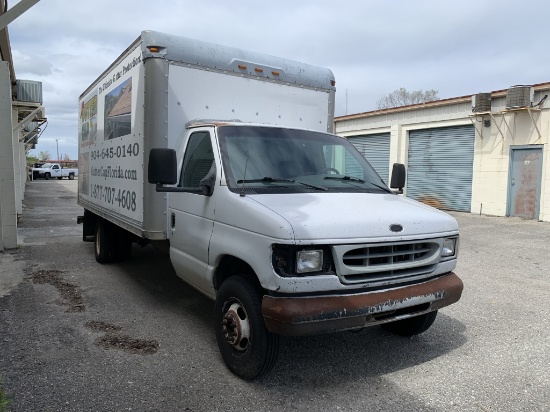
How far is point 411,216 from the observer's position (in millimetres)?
3717

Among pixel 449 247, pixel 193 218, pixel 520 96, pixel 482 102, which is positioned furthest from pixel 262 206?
pixel 482 102

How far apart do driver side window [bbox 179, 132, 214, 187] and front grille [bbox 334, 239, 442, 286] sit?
5.35 ft

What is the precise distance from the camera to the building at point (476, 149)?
47.2 ft

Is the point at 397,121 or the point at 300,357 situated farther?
the point at 397,121

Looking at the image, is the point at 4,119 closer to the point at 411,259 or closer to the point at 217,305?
the point at 217,305

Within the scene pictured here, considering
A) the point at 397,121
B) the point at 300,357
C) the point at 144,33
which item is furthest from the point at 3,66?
the point at 397,121

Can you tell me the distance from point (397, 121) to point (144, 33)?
16.1 metres

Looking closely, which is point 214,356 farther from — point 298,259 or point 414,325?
point 414,325

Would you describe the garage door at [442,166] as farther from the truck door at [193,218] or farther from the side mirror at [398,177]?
the truck door at [193,218]

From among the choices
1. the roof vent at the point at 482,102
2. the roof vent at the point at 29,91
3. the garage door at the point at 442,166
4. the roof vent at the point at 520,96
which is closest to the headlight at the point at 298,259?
the roof vent at the point at 520,96

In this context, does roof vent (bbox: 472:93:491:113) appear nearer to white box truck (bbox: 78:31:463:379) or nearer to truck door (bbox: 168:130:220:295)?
white box truck (bbox: 78:31:463:379)

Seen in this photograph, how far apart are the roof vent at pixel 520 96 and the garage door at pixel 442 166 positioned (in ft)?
7.21

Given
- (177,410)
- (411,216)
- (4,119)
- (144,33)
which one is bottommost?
(177,410)

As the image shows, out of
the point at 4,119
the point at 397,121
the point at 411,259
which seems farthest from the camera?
the point at 397,121
